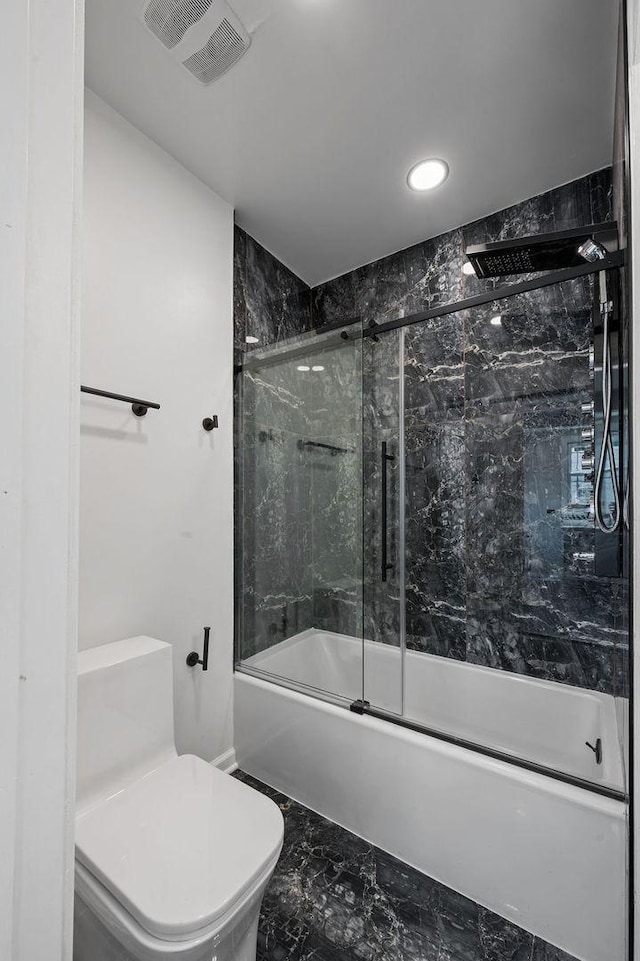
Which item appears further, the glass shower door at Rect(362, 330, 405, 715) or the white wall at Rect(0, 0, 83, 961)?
the glass shower door at Rect(362, 330, 405, 715)

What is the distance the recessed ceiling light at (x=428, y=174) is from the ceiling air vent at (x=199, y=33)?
31.6 inches

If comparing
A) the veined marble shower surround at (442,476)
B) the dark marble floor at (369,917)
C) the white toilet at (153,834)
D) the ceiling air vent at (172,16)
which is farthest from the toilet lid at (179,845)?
the ceiling air vent at (172,16)

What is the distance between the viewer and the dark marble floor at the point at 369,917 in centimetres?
123

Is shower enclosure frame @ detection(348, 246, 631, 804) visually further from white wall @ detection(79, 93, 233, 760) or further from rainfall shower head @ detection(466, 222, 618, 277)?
white wall @ detection(79, 93, 233, 760)

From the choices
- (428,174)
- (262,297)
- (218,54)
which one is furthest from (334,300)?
(218,54)

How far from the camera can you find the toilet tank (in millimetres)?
1251

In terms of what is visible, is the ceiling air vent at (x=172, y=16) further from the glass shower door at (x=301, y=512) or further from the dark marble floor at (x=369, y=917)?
the dark marble floor at (x=369, y=917)

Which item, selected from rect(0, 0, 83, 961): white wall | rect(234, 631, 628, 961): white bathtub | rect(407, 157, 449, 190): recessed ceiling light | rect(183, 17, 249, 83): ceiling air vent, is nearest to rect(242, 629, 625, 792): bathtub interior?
rect(234, 631, 628, 961): white bathtub

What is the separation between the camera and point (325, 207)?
6.81 feet

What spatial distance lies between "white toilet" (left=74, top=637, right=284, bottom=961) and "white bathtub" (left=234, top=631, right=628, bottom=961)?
0.55m

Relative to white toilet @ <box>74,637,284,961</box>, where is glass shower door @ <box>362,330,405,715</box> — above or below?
above

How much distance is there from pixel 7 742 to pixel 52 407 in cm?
32

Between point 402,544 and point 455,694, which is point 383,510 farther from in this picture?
point 455,694

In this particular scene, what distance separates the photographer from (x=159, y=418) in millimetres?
1711
